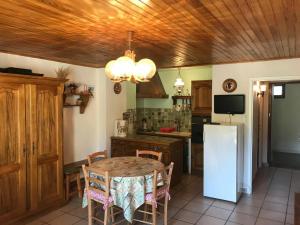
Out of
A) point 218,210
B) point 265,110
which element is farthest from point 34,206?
point 265,110

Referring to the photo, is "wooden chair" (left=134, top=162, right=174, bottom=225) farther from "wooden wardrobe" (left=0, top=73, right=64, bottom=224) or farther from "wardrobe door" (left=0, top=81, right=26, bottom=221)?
"wardrobe door" (left=0, top=81, right=26, bottom=221)

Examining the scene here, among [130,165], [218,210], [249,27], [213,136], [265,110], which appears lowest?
[218,210]

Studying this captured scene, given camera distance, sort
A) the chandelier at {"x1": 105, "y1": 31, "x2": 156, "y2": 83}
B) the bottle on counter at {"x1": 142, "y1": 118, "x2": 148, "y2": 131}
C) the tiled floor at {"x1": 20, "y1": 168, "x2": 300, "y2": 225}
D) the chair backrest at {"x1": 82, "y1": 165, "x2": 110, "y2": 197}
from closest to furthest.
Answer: the chandelier at {"x1": 105, "y1": 31, "x2": 156, "y2": 83} → the chair backrest at {"x1": 82, "y1": 165, "x2": 110, "y2": 197} → the tiled floor at {"x1": 20, "y1": 168, "x2": 300, "y2": 225} → the bottle on counter at {"x1": 142, "y1": 118, "x2": 148, "y2": 131}

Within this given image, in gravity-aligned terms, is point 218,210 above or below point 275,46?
below

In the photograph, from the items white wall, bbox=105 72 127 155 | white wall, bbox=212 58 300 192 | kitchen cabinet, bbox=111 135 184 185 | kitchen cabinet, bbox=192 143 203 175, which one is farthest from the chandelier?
kitchen cabinet, bbox=192 143 203 175

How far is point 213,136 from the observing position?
3945 mm

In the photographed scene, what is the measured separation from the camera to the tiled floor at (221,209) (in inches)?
128

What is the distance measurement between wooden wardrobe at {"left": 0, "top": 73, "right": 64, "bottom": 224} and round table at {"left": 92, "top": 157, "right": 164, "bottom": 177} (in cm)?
81

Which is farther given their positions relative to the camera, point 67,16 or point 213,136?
point 213,136

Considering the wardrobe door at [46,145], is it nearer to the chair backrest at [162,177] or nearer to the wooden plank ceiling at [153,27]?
the wooden plank ceiling at [153,27]

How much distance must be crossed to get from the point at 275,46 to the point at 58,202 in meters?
3.69

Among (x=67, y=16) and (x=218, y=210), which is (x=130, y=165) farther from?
(x=67, y=16)

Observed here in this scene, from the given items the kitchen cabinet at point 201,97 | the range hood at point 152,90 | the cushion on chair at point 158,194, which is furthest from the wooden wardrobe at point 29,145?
the kitchen cabinet at point 201,97

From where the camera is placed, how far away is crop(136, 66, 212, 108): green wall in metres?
5.72
